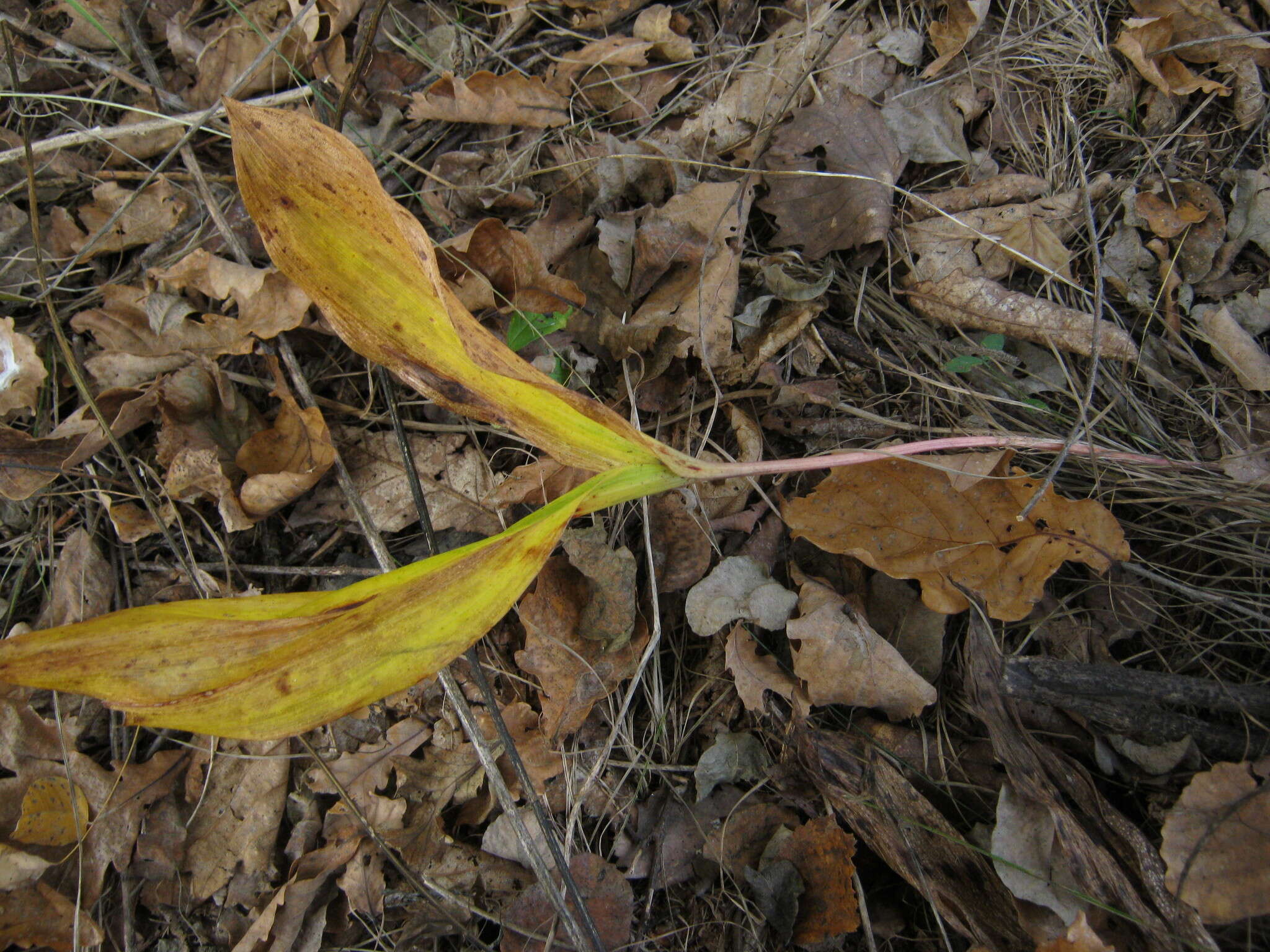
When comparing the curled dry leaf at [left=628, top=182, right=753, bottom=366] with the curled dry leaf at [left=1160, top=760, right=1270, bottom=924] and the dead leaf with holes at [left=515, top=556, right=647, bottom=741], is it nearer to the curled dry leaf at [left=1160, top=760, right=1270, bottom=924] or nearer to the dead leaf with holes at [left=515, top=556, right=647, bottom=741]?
the dead leaf with holes at [left=515, top=556, right=647, bottom=741]

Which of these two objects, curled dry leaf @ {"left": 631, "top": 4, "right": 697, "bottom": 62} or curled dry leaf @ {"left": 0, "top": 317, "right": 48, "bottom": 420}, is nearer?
curled dry leaf @ {"left": 0, "top": 317, "right": 48, "bottom": 420}

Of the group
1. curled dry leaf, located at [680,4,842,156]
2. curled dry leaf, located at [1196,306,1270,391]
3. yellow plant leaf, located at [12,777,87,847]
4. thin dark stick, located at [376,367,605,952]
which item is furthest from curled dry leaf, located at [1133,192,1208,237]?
yellow plant leaf, located at [12,777,87,847]

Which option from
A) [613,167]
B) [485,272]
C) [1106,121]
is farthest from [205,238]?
[1106,121]

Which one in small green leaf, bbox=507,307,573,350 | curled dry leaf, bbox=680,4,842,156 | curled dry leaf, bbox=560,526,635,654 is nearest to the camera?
curled dry leaf, bbox=560,526,635,654

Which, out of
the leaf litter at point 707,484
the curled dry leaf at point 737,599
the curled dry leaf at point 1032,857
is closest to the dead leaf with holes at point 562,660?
the leaf litter at point 707,484

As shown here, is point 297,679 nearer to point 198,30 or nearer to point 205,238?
point 205,238

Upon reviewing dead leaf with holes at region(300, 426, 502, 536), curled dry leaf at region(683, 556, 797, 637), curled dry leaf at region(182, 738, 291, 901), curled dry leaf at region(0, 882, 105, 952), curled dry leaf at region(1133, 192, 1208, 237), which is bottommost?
curled dry leaf at region(0, 882, 105, 952)
